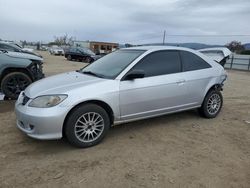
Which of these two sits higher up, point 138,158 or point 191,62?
point 191,62

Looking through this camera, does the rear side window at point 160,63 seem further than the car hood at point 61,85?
Yes

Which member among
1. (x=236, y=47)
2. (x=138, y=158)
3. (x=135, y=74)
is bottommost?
(x=236, y=47)

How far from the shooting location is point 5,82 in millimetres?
6410

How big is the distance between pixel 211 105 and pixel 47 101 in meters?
3.52

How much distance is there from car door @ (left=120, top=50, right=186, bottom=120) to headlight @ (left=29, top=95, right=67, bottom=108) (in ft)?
3.23

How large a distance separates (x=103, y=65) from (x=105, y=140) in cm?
144

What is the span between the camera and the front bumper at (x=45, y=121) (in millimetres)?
3443

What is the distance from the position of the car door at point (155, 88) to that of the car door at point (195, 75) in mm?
150

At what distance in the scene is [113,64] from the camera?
4.55 m

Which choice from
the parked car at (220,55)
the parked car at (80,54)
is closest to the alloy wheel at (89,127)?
the parked car at (220,55)

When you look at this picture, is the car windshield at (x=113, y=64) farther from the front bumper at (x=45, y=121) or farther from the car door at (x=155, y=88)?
the front bumper at (x=45, y=121)

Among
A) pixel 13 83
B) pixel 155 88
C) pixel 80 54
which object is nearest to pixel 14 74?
pixel 13 83

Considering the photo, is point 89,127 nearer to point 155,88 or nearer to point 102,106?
point 102,106

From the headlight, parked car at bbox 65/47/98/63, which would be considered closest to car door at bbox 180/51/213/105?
the headlight
